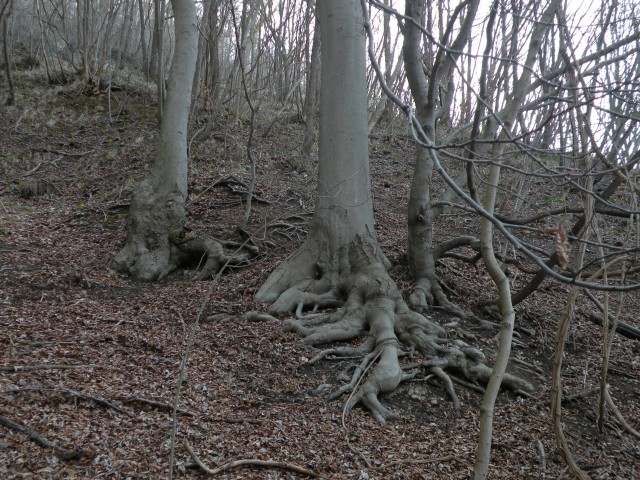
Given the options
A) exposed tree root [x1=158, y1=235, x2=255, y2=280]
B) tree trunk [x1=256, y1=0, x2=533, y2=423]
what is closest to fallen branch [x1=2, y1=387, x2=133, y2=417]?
tree trunk [x1=256, y1=0, x2=533, y2=423]

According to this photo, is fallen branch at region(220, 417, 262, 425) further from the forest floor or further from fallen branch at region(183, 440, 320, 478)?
fallen branch at region(183, 440, 320, 478)

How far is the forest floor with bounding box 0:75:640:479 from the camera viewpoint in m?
3.04

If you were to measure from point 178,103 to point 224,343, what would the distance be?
3.42 metres

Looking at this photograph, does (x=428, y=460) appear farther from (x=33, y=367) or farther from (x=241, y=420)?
(x=33, y=367)

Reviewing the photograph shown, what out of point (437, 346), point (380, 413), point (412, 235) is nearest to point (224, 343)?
point (380, 413)

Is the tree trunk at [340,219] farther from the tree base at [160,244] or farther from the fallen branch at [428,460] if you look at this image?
the fallen branch at [428,460]

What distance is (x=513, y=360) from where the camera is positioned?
4.52 m

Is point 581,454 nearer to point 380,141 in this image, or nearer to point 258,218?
point 258,218

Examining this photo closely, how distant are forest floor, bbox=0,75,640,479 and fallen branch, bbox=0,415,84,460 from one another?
2 centimetres

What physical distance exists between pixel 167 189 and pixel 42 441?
400cm

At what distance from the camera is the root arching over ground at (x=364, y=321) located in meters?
3.99

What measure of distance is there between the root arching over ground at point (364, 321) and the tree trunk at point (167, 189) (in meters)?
1.78

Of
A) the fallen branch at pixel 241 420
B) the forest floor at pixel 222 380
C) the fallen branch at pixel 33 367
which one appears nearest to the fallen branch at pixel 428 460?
the forest floor at pixel 222 380

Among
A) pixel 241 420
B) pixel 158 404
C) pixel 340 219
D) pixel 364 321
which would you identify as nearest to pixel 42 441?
pixel 158 404
